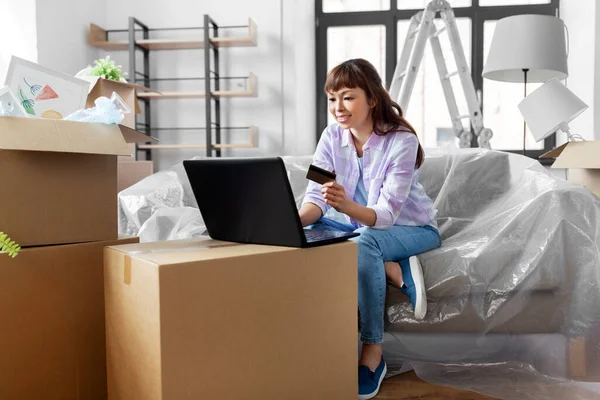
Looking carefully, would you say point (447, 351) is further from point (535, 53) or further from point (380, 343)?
point (535, 53)

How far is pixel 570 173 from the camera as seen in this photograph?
179 cm

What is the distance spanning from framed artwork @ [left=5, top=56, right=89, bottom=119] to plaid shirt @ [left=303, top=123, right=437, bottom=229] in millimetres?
591

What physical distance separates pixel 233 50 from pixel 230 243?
3.03 meters

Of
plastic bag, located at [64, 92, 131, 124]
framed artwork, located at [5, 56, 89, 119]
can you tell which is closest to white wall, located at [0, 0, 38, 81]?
framed artwork, located at [5, 56, 89, 119]

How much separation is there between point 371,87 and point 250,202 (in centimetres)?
52

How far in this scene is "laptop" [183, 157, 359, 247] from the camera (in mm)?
896

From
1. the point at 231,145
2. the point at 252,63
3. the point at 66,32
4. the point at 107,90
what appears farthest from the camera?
the point at 252,63

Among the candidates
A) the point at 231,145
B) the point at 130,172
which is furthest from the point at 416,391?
the point at 231,145

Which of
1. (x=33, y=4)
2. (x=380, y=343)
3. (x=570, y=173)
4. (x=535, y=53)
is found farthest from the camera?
(x=33, y=4)

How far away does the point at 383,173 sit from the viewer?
4.28 ft

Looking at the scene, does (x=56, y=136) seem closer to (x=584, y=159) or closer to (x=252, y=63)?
(x=584, y=159)

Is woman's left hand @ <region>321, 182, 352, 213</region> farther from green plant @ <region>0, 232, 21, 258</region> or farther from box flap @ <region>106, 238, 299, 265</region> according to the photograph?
green plant @ <region>0, 232, 21, 258</region>

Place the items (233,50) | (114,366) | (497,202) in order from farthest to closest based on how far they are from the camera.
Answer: (233,50)
(497,202)
(114,366)

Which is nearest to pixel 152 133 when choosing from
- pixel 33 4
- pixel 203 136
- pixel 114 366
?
pixel 203 136
